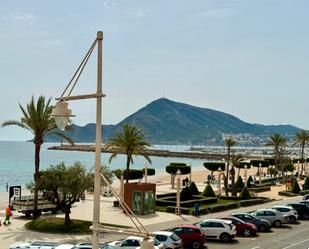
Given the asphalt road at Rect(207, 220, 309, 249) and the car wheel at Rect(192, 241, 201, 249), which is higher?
the car wheel at Rect(192, 241, 201, 249)

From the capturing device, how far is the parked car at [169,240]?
24.5 meters

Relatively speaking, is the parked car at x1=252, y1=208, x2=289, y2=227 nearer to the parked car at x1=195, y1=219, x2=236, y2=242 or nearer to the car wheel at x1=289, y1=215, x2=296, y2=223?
the car wheel at x1=289, y1=215, x2=296, y2=223

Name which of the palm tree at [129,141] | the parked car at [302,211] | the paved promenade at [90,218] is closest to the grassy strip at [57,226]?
the paved promenade at [90,218]

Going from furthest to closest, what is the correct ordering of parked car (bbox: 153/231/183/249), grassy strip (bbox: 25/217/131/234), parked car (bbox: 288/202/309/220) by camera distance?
parked car (bbox: 288/202/309/220)
grassy strip (bbox: 25/217/131/234)
parked car (bbox: 153/231/183/249)

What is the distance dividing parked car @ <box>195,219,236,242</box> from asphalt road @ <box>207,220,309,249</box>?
40 cm

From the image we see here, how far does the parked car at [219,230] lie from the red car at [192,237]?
245 centimetres

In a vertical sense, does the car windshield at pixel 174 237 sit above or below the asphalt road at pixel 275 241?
above

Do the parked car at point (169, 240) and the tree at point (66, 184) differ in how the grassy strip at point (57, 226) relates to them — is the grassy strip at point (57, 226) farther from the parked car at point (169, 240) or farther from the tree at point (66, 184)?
the parked car at point (169, 240)

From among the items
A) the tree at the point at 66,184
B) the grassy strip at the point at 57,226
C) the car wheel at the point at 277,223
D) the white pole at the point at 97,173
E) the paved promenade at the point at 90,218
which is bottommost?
the car wheel at the point at 277,223

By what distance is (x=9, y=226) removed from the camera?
107 feet

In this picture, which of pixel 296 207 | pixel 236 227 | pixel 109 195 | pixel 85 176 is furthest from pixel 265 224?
pixel 109 195

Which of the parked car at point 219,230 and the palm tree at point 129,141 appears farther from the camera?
the palm tree at point 129,141

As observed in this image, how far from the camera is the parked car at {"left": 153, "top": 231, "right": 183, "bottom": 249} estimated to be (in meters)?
24.5

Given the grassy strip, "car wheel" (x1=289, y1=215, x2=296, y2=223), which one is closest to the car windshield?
the grassy strip
